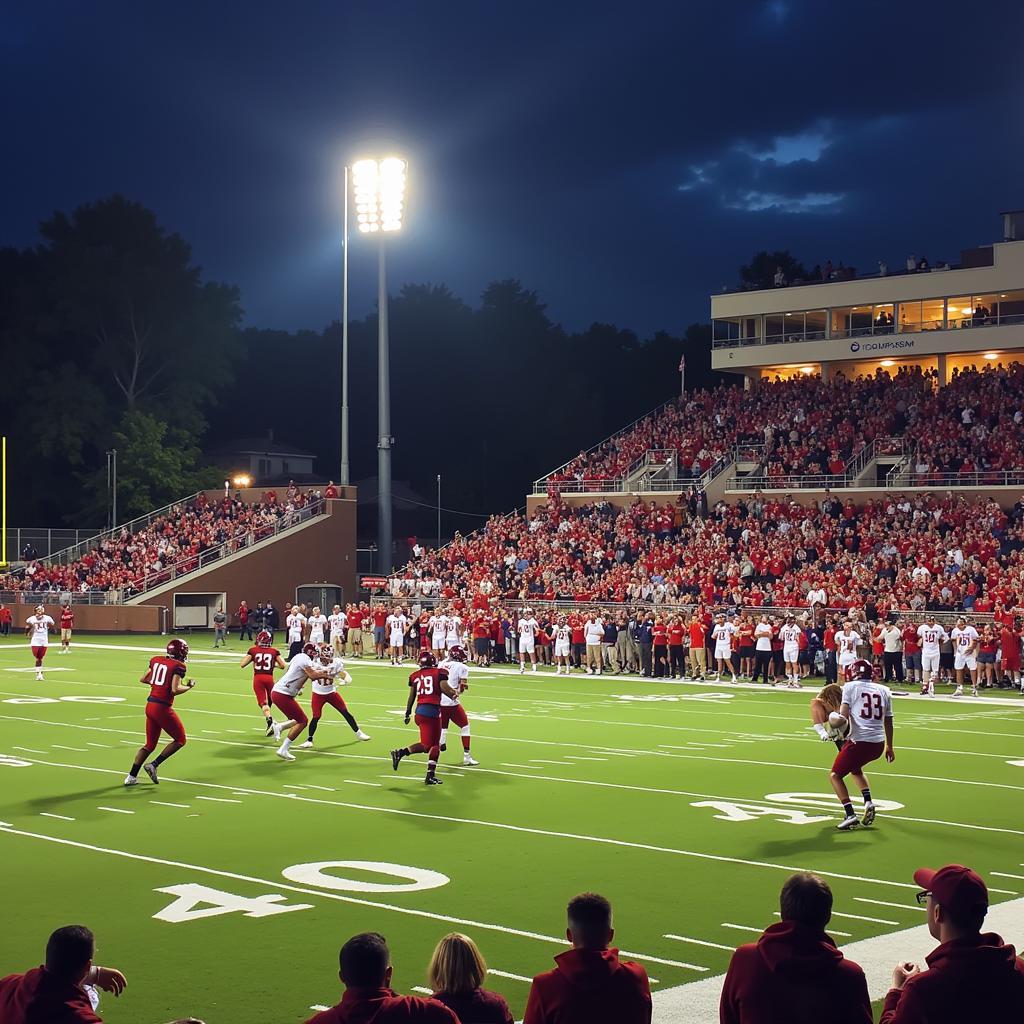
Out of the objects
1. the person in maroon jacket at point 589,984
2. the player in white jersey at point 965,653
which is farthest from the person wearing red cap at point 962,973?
the player in white jersey at point 965,653

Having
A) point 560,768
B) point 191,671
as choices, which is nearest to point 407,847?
point 560,768

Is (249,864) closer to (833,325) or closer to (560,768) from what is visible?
(560,768)

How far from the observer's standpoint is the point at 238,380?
91500 mm

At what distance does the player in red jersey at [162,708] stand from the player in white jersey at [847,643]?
1464 cm

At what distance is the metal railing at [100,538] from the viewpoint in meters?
56.9

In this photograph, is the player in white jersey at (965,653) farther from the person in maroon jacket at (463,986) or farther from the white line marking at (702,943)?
the person in maroon jacket at (463,986)

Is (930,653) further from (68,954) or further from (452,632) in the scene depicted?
(68,954)

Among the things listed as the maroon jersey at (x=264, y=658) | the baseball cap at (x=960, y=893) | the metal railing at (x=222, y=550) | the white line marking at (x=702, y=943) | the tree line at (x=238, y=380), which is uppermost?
the tree line at (x=238, y=380)

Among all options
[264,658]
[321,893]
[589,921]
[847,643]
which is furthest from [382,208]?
[589,921]

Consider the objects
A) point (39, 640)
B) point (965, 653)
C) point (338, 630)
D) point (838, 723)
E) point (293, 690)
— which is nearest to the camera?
point (838, 723)

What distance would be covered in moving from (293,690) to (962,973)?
49.4 ft

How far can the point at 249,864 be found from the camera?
38.8ft

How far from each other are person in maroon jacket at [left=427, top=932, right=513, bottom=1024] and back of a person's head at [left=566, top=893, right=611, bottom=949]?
36 centimetres

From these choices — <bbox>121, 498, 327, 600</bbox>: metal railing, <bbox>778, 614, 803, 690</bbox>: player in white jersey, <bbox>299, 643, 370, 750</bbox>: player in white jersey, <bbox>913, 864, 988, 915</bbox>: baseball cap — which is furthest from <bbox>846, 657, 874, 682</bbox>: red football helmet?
<bbox>121, 498, 327, 600</bbox>: metal railing
